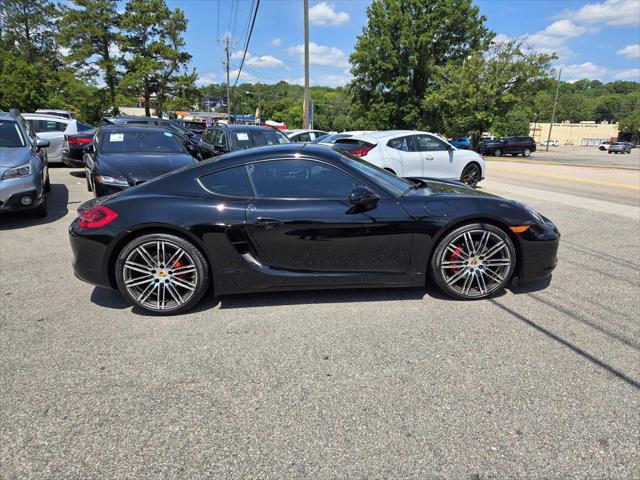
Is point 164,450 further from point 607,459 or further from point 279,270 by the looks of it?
point 607,459

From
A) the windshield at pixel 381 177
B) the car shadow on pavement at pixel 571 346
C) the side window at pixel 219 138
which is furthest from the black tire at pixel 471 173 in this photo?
the car shadow on pavement at pixel 571 346

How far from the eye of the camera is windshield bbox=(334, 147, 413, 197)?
12.4 feet

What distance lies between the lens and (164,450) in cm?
207

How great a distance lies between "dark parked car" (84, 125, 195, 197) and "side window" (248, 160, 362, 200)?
9.97 ft

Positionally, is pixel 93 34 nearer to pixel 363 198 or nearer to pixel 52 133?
pixel 52 133

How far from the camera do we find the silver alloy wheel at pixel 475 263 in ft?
12.1

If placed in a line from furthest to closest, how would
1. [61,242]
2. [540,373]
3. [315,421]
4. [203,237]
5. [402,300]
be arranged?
[61,242], [402,300], [203,237], [540,373], [315,421]

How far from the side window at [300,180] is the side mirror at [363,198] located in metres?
0.14

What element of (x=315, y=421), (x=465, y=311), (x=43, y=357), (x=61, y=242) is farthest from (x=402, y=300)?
(x=61, y=242)

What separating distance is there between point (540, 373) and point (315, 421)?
1.49 meters

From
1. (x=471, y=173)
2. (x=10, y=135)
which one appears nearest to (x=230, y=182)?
(x=10, y=135)

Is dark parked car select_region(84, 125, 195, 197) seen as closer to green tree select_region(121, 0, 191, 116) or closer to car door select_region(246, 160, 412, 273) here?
car door select_region(246, 160, 412, 273)

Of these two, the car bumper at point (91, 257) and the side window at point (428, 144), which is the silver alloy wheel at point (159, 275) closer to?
the car bumper at point (91, 257)

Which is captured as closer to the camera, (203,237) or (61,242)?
(203,237)
